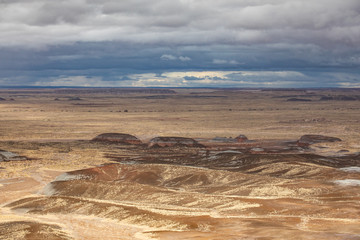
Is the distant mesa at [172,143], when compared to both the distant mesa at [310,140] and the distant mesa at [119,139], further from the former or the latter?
the distant mesa at [310,140]

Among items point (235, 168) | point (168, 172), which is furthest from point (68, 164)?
point (235, 168)

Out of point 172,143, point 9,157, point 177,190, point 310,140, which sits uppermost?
point 9,157

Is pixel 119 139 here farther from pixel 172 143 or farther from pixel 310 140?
pixel 310 140

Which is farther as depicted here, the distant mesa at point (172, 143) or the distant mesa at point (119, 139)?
the distant mesa at point (119, 139)

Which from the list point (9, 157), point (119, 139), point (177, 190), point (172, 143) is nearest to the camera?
point (177, 190)

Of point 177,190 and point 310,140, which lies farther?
point 310,140

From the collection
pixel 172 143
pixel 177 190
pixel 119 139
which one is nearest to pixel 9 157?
pixel 119 139

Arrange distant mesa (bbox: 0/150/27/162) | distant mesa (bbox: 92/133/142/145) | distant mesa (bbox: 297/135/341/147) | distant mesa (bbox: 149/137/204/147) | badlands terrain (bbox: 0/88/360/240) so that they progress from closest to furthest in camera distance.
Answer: badlands terrain (bbox: 0/88/360/240) → distant mesa (bbox: 0/150/27/162) → distant mesa (bbox: 149/137/204/147) → distant mesa (bbox: 297/135/341/147) → distant mesa (bbox: 92/133/142/145)

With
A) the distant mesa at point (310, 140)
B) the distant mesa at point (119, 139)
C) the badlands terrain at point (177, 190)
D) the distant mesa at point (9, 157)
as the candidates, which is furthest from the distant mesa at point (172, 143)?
the distant mesa at point (9, 157)

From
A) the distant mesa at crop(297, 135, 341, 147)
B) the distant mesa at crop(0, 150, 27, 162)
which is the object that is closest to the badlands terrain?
the distant mesa at crop(297, 135, 341, 147)

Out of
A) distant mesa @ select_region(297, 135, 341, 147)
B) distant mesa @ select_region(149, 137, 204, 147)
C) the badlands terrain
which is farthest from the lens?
distant mesa @ select_region(297, 135, 341, 147)

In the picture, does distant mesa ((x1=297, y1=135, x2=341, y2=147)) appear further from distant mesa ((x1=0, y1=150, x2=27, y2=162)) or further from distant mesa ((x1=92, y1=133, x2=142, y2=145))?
distant mesa ((x1=0, y1=150, x2=27, y2=162))

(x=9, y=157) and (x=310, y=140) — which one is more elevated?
(x=9, y=157)
